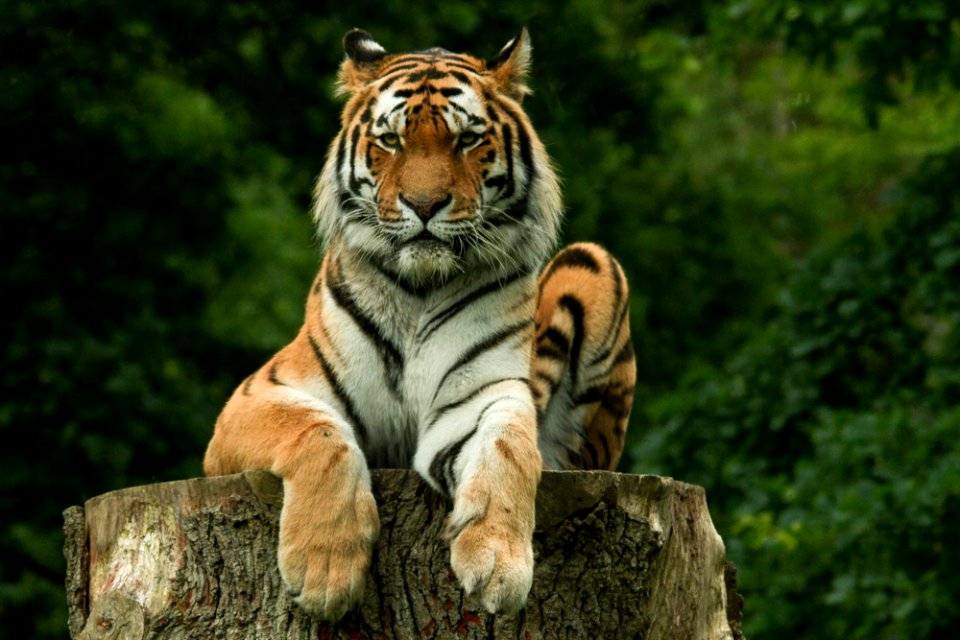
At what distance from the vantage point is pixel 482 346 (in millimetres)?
4688

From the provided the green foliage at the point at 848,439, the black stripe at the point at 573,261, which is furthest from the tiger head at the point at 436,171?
the green foliage at the point at 848,439

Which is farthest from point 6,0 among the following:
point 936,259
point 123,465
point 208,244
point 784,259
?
point 784,259

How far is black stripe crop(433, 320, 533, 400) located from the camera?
4625 mm

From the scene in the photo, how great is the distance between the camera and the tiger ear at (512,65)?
5.08 meters

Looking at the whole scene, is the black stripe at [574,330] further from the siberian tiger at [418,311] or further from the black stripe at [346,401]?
the black stripe at [346,401]

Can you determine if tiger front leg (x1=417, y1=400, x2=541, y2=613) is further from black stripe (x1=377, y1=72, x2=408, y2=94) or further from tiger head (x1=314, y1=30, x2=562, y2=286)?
black stripe (x1=377, y1=72, x2=408, y2=94)

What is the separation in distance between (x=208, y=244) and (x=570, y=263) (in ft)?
21.6

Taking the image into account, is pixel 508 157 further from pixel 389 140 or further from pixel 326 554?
pixel 326 554

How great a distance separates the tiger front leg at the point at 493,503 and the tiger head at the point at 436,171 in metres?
0.64

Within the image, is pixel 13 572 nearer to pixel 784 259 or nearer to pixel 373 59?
pixel 373 59

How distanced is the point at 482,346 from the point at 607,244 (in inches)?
413

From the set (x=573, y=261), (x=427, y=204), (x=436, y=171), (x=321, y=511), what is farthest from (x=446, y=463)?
(x=573, y=261)

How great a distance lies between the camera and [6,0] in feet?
33.8

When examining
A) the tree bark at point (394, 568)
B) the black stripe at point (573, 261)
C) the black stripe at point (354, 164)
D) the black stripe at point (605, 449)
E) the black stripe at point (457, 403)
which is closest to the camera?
the tree bark at point (394, 568)
